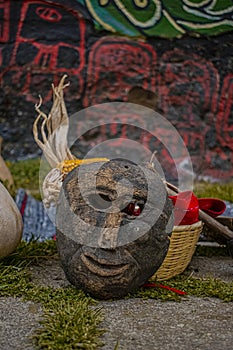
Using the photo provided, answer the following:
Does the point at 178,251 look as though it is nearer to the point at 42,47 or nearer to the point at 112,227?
the point at 112,227

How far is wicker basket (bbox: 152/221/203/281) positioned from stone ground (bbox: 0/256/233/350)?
312mm

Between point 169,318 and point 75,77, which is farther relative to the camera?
point 75,77

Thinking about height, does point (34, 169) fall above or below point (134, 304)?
below

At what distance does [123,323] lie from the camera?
2.31m

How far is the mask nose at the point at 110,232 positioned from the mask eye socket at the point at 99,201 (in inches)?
3.0

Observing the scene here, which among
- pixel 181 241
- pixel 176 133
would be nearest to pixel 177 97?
pixel 176 133

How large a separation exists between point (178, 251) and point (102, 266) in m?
0.59

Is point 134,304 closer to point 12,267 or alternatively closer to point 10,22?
point 12,267

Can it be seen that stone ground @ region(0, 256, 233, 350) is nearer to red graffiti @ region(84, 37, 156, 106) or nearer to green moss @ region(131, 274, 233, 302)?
green moss @ region(131, 274, 233, 302)

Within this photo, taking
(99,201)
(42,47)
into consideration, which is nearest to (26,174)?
(42,47)

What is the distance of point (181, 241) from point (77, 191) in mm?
677

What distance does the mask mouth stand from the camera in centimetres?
254

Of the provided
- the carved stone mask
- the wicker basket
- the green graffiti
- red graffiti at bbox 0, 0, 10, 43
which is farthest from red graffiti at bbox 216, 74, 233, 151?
the carved stone mask

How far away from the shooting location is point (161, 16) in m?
6.01
